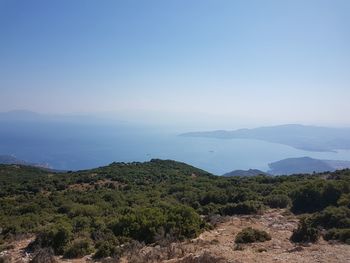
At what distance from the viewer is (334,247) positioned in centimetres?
1105

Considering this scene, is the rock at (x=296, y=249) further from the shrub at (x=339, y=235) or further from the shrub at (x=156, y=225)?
the shrub at (x=156, y=225)

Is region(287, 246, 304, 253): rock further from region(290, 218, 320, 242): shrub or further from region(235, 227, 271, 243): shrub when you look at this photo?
region(235, 227, 271, 243): shrub

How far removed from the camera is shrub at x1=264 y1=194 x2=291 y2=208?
63.1ft

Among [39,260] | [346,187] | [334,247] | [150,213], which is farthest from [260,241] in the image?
[346,187]

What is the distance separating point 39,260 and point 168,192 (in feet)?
51.6

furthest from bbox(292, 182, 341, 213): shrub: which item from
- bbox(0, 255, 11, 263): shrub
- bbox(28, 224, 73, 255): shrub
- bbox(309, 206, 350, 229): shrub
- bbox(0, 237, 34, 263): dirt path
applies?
bbox(0, 255, 11, 263): shrub

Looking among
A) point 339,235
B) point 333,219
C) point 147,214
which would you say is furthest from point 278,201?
point 147,214

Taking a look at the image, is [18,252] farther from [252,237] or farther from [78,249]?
[252,237]

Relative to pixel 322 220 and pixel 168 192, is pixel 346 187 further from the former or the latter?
pixel 168 192

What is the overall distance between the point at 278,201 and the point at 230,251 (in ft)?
30.1

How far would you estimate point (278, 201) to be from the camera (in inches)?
762

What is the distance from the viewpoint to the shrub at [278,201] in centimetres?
1922

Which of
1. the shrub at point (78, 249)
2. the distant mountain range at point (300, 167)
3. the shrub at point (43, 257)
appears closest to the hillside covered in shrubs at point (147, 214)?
the shrub at point (78, 249)

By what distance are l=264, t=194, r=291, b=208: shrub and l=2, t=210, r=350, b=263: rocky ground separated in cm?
495
